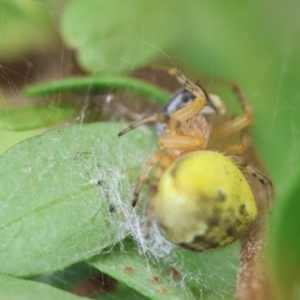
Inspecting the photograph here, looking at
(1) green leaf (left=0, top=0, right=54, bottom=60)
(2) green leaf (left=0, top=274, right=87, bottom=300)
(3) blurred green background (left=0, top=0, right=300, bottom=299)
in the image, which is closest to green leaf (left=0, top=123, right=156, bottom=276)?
(2) green leaf (left=0, top=274, right=87, bottom=300)

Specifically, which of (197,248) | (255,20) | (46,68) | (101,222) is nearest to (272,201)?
(197,248)

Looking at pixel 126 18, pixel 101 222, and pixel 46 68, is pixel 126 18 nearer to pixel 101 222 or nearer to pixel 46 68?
pixel 46 68

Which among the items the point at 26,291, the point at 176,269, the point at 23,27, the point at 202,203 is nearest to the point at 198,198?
the point at 202,203

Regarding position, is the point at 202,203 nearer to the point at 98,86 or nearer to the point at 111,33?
the point at 98,86

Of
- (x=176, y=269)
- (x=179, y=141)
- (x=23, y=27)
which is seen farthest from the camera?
(x=23, y=27)

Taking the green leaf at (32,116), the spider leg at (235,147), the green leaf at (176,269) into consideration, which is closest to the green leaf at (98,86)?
the green leaf at (32,116)

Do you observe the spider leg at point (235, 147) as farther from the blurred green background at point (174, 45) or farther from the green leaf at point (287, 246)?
the green leaf at point (287, 246)
